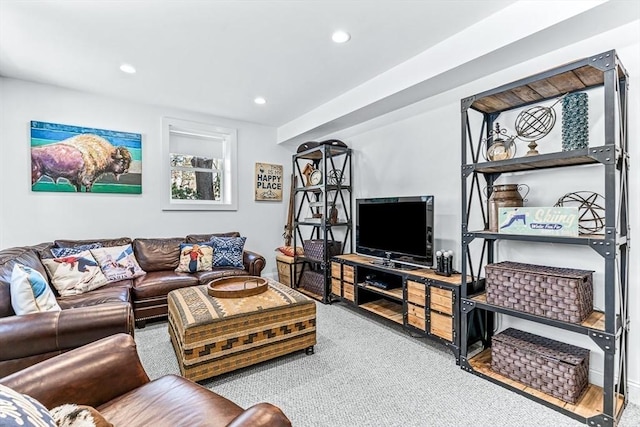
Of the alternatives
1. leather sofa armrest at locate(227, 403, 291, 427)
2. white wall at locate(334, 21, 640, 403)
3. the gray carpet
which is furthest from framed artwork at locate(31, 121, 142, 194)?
leather sofa armrest at locate(227, 403, 291, 427)

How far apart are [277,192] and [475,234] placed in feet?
11.2

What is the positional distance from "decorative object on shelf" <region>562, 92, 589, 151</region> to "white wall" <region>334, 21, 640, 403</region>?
12.8 inches

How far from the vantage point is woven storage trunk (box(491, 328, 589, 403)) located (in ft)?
6.23

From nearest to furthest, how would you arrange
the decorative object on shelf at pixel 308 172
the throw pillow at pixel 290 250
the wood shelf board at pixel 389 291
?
the wood shelf board at pixel 389 291
the throw pillow at pixel 290 250
the decorative object on shelf at pixel 308 172

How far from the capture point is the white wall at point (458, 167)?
1.96 metres

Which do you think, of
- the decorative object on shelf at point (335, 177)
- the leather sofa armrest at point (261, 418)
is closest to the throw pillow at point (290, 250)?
the decorative object on shelf at point (335, 177)

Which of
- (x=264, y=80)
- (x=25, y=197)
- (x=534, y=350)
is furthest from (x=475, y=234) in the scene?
(x=25, y=197)

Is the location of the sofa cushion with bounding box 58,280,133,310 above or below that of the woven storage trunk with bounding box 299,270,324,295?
above

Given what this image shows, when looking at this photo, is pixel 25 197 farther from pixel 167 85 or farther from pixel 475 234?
pixel 475 234

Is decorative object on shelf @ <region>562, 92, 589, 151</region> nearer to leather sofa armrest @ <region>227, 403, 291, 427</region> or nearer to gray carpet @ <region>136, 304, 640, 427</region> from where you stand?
gray carpet @ <region>136, 304, 640, 427</region>

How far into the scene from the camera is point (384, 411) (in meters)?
1.87

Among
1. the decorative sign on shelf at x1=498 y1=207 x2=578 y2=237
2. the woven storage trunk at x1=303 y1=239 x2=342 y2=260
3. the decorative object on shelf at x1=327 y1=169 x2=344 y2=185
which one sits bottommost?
the woven storage trunk at x1=303 y1=239 x2=342 y2=260

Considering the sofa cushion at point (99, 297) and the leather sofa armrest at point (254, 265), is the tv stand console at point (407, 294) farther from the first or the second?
the sofa cushion at point (99, 297)

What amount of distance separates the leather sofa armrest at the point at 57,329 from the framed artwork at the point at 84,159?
7.98 feet
